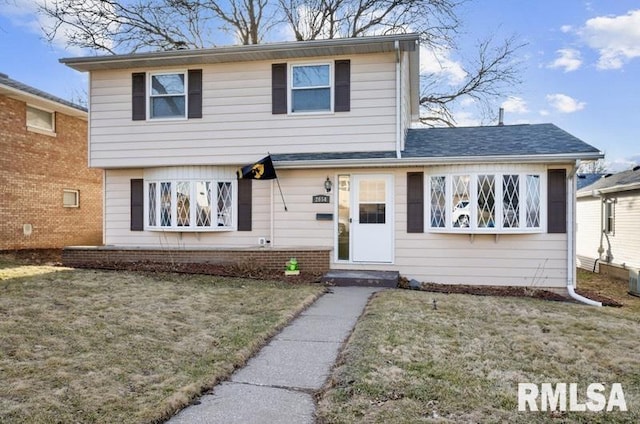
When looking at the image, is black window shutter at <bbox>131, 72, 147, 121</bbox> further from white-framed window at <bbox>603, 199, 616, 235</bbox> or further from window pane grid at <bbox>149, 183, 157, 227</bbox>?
white-framed window at <bbox>603, 199, 616, 235</bbox>

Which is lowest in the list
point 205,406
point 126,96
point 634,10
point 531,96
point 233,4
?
point 205,406

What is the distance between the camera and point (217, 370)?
3949 millimetres

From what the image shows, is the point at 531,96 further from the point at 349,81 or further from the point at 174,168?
the point at 174,168

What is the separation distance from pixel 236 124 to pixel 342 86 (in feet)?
8.51

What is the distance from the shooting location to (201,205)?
1067 centimetres

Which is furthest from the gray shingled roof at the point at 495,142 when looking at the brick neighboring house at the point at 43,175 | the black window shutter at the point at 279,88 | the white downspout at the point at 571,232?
the brick neighboring house at the point at 43,175

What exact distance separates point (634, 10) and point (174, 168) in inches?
557

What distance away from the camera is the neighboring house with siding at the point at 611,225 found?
508 inches

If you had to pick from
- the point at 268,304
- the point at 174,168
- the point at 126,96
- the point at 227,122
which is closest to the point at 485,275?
the point at 268,304

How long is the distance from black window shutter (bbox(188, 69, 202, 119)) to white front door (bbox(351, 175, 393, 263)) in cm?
402

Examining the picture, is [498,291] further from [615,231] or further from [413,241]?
[615,231]

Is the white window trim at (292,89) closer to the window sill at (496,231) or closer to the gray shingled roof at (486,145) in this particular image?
the gray shingled roof at (486,145)

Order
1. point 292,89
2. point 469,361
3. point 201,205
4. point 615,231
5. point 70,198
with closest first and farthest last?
point 469,361 → point 292,89 → point 201,205 → point 615,231 → point 70,198

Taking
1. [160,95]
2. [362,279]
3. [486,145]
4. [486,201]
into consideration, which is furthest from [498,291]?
[160,95]
